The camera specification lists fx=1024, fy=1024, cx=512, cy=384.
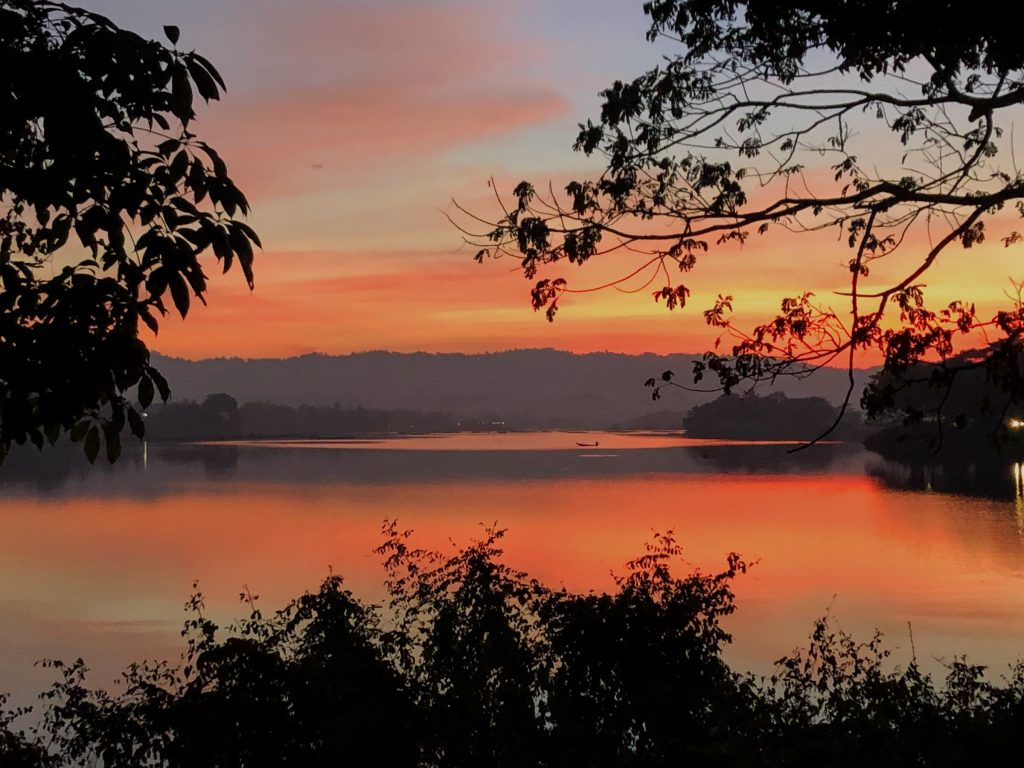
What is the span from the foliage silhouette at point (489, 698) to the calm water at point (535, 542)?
9.59 meters

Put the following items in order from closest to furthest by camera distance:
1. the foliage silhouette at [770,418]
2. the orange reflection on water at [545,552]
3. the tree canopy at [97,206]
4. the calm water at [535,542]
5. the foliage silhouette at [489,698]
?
the tree canopy at [97,206], the foliage silhouette at [489,698], the calm water at [535,542], the orange reflection on water at [545,552], the foliage silhouette at [770,418]

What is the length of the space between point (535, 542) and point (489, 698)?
29.7 meters

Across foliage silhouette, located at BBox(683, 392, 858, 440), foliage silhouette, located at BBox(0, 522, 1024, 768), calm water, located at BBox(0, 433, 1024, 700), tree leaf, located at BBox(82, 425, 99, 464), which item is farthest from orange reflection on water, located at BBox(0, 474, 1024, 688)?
foliage silhouette, located at BBox(683, 392, 858, 440)

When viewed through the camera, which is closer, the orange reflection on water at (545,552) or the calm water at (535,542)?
the calm water at (535,542)

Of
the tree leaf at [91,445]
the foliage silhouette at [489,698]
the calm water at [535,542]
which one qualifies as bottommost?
the calm water at [535,542]

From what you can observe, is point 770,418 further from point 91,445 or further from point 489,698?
point 91,445

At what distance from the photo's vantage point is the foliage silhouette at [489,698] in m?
8.02

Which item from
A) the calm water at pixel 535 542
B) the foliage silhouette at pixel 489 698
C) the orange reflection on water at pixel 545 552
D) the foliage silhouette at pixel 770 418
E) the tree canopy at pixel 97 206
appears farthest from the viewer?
the foliage silhouette at pixel 770 418

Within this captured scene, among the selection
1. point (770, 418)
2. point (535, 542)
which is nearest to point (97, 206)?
point (535, 542)

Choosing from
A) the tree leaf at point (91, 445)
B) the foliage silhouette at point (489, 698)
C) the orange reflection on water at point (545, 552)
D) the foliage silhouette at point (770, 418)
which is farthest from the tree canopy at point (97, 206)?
the foliage silhouette at point (770, 418)

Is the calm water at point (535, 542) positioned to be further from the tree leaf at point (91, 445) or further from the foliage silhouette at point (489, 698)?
the tree leaf at point (91, 445)

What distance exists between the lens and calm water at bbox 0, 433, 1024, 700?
78.9ft

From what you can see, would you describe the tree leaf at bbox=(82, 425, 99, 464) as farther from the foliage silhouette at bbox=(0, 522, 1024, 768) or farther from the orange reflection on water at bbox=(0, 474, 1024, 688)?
Result: the orange reflection on water at bbox=(0, 474, 1024, 688)

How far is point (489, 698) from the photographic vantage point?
9375 mm
